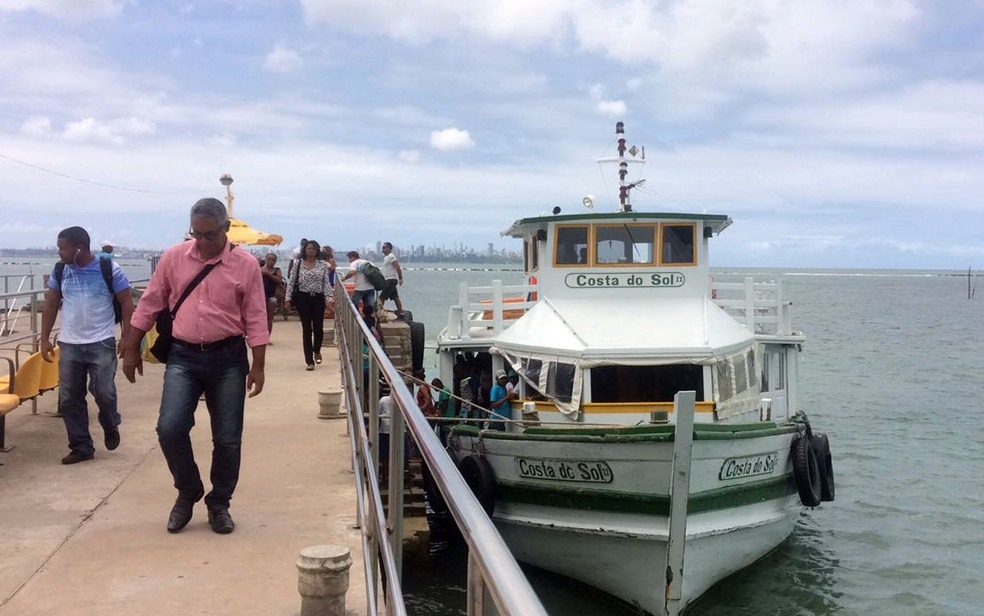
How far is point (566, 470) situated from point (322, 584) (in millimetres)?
6013

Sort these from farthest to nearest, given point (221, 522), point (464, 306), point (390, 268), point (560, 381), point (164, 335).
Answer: point (390, 268) → point (464, 306) → point (560, 381) → point (221, 522) → point (164, 335)

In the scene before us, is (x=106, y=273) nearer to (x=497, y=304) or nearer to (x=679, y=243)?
(x=497, y=304)

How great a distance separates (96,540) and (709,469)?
20.7 feet

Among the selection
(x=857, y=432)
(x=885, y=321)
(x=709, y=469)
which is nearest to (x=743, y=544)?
(x=709, y=469)

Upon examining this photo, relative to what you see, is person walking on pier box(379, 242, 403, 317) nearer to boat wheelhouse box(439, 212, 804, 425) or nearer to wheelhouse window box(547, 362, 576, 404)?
boat wheelhouse box(439, 212, 804, 425)

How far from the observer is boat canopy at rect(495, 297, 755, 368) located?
10.5 meters

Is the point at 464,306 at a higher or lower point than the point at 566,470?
higher

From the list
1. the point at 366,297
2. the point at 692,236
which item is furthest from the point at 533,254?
the point at 366,297

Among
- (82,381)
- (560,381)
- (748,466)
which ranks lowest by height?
(748,466)

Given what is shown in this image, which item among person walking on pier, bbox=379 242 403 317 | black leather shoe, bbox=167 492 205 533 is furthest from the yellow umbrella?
black leather shoe, bbox=167 492 205 533

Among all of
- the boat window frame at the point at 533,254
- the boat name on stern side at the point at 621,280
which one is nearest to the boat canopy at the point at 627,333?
the boat name on stern side at the point at 621,280

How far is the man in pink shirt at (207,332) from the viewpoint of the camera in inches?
195

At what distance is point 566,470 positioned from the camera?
980cm

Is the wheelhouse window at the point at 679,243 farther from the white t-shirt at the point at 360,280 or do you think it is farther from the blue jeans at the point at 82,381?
the blue jeans at the point at 82,381
